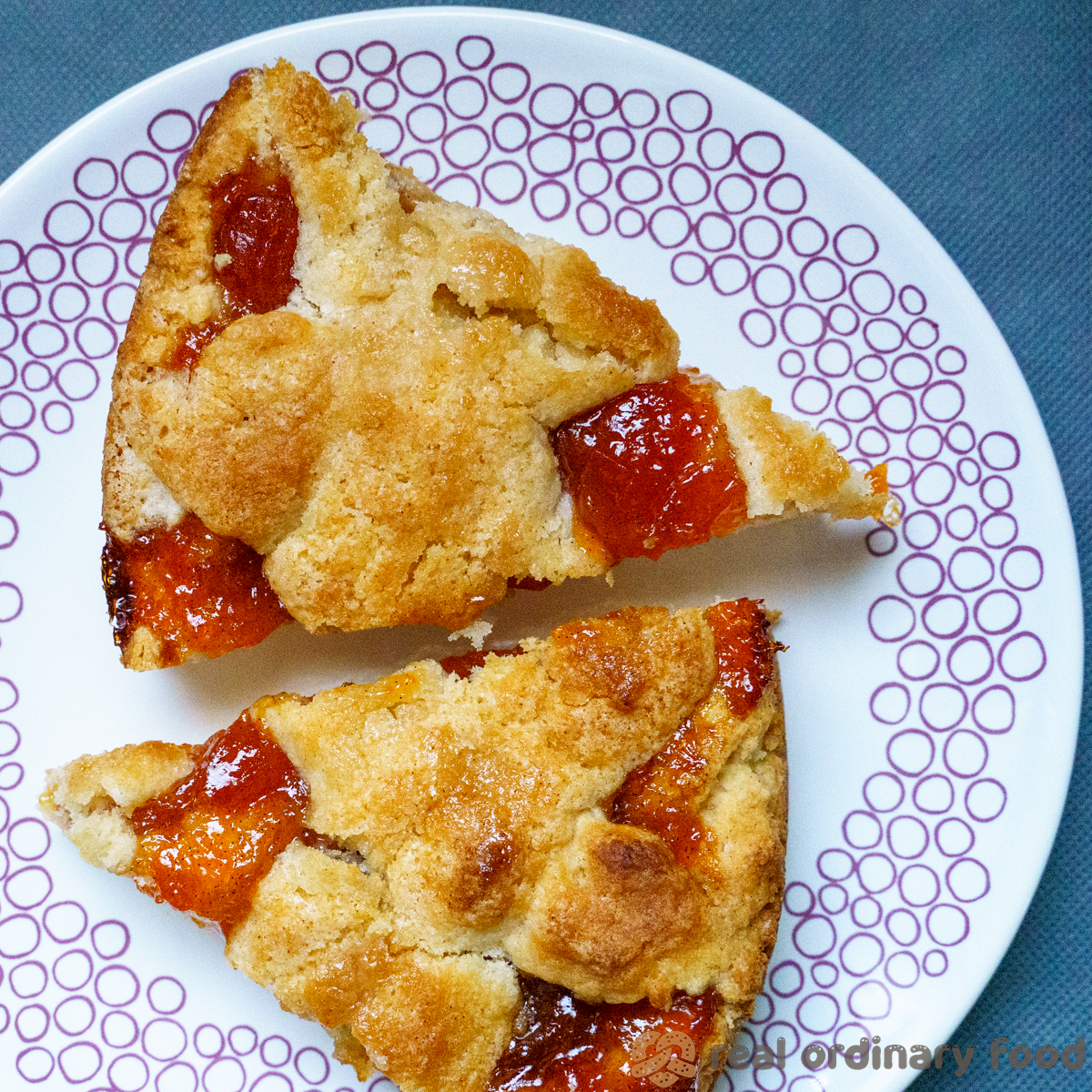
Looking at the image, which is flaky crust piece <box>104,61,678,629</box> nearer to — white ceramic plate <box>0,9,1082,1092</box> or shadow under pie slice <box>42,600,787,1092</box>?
shadow under pie slice <box>42,600,787,1092</box>

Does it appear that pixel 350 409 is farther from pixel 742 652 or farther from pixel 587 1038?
pixel 587 1038

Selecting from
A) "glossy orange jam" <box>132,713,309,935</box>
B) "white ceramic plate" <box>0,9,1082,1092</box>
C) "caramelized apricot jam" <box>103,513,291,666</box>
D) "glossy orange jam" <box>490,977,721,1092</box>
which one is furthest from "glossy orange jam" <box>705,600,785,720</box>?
"caramelized apricot jam" <box>103,513,291,666</box>

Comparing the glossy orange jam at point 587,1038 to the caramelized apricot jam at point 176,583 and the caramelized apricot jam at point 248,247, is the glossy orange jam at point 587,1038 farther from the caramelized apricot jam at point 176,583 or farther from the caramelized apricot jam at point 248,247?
the caramelized apricot jam at point 248,247

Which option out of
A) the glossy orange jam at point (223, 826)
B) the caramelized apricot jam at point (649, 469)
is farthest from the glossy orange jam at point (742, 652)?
the glossy orange jam at point (223, 826)

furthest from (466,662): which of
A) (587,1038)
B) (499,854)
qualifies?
(587,1038)

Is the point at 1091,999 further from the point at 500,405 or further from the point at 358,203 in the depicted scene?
the point at 358,203

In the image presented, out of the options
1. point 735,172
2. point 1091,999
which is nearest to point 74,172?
point 735,172
